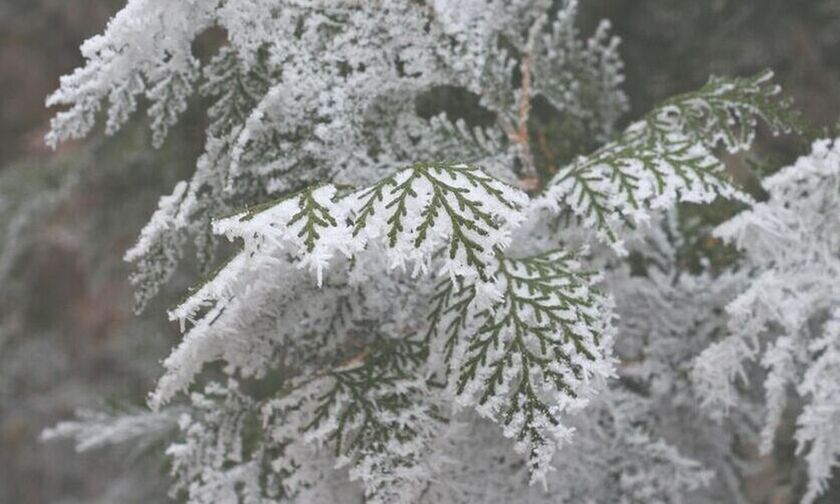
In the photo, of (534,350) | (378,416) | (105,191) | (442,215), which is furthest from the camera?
(105,191)

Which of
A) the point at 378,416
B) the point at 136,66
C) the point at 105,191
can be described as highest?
the point at 105,191

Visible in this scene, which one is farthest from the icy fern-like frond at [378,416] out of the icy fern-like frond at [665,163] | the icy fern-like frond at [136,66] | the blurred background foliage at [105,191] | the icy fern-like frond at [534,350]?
the blurred background foliage at [105,191]

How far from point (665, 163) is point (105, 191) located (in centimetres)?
261

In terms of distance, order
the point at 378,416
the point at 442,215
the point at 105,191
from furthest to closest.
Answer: the point at 105,191 → the point at 378,416 → the point at 442,215

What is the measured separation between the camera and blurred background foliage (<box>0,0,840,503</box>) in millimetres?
2881

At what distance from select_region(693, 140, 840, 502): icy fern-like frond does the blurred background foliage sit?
0.53 feet

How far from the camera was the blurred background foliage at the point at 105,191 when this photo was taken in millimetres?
2881

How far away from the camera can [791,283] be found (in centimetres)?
146

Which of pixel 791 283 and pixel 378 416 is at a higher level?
pixel 791 283

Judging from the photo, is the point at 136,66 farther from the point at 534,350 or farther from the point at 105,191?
the point at 105,191

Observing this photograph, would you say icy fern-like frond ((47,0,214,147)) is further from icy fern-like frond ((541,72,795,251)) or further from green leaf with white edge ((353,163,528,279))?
icy fern-like frond ((541,72,795,251))

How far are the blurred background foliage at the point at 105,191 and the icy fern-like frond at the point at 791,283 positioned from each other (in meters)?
0.16

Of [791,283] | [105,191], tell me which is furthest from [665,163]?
[105,191]

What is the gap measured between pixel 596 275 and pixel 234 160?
0.52 metres
